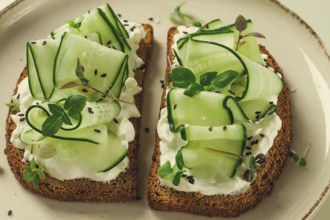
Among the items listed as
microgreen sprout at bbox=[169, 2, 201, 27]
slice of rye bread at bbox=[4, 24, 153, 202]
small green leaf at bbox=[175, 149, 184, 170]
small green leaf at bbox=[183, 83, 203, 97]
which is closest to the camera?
small green leaf at bbox=[175, 149, 184, 170]

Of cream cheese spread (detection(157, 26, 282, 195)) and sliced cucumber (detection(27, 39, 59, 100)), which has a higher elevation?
sliced cucumber (detection(27, 39, 59, 100))

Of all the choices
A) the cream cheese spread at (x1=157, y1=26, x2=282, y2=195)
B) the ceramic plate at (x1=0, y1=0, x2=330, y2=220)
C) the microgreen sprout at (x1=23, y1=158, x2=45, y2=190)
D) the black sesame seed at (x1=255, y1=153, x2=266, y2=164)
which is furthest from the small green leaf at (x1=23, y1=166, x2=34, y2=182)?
the black sesame seed at (x1=255, y1=153, x2=266, y2=164)

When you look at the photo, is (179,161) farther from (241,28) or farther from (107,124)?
(241,28)

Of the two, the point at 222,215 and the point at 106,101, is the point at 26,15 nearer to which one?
the point at 106,101

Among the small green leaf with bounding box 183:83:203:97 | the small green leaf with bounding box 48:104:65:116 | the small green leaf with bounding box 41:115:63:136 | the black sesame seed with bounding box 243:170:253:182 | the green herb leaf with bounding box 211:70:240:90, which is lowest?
the black sesame seed with bounding box 243:170:253:182

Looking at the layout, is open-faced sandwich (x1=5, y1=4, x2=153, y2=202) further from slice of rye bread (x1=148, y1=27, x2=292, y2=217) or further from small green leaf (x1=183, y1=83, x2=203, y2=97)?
small green leaf (x1=183, y1=83, x2=203, y2=97)

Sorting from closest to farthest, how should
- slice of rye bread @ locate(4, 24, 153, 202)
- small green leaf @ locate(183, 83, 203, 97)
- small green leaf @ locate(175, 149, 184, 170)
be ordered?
small green leaf @ locate(175, 149, 184, 170) → small green leaf @ locate(183, 83, 203, 97) → slice of rye bread @ locate(4, 24, 153, 202)
